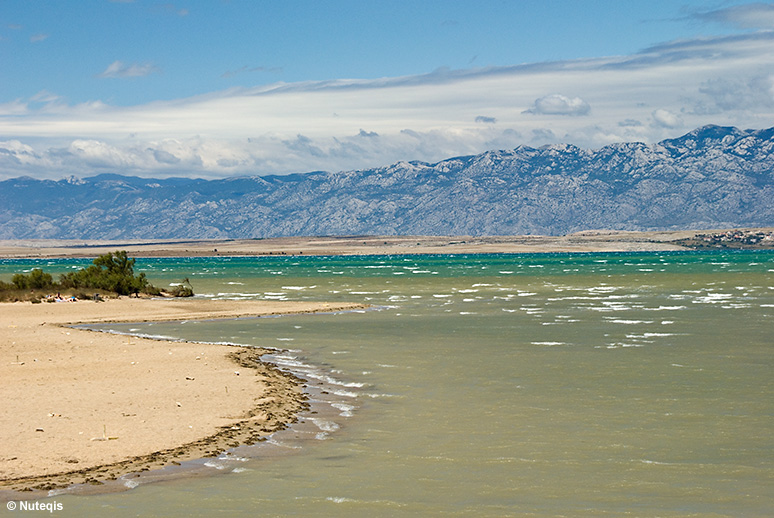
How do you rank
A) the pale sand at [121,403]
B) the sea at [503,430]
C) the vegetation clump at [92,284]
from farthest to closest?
1. the vegetation clump at [92,284]
2. the pale sand at [121,403]
3. the sea at [503,430]

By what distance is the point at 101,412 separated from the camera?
19.2 m

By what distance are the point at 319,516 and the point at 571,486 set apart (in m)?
4.25

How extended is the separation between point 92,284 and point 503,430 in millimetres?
50944

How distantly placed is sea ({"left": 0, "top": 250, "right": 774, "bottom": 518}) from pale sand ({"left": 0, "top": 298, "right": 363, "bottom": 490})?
0.85 m

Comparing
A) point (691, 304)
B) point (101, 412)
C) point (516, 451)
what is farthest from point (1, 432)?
point (691, 304)

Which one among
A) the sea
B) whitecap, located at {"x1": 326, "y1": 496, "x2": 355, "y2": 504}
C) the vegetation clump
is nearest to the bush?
the vegetation clump

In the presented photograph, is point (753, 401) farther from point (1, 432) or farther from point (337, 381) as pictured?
point (1, 432)

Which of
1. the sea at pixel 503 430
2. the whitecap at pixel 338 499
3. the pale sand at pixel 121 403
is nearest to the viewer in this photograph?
the sea at pixel 503 430

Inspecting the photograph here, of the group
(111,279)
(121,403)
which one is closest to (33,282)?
(111,279)

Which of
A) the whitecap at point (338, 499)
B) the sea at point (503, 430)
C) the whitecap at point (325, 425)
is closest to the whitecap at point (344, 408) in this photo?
the sea at point (503, 430)

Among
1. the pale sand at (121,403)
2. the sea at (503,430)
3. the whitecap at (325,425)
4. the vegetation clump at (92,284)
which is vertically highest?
the vegetation clump at (92,284)

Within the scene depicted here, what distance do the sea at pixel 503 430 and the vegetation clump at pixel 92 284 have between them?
75.0 ft

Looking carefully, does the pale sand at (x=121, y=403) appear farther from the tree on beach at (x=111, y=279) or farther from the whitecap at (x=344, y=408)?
the tree on beach at (x=111, y=279)

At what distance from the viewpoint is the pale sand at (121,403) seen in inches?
608
